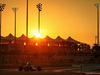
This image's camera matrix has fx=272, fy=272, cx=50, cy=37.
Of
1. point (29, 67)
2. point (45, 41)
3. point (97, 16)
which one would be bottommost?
point (29, 67)

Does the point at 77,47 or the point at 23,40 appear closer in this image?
the point at 23,40

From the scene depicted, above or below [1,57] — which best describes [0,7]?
above

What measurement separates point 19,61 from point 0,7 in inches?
617

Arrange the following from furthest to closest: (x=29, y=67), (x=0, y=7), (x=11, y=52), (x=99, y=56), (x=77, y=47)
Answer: (x=77, y=47) < (x=99, y=56) < (x=11, y=52) < (x=0, y=7) < (x=29, y=67)

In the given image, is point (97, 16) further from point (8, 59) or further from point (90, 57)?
point (8, 59)

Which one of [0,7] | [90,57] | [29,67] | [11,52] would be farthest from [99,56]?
[29,67]

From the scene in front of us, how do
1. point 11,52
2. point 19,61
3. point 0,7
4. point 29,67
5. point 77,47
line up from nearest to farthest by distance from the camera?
point 29,67 < point 19,61 < point 0,7 < point 11,52 < point 77,47

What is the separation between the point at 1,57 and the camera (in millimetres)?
55156

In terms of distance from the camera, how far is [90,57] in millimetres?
80688

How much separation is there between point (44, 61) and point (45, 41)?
26.8 m

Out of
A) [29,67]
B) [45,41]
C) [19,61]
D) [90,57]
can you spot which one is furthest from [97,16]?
[29,67]

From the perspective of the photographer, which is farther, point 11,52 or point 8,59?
point 11,52

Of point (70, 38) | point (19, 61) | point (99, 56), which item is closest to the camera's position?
point (19, 61)

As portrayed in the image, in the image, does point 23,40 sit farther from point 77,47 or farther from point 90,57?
point 77,47
